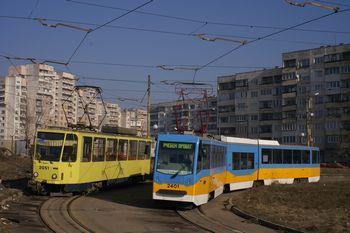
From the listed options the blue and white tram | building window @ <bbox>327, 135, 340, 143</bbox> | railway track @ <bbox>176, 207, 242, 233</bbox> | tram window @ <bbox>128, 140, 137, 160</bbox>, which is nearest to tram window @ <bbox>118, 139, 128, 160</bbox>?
tram window @ <bbox>128, 140, 137, 160</bbox>

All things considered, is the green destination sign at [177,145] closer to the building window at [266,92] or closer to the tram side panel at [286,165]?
the tram side panel at [286,165]

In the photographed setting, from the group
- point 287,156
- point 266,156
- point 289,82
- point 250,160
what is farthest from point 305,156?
point 289,82

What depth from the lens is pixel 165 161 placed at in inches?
775

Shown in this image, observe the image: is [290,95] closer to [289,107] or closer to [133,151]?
[289,107]

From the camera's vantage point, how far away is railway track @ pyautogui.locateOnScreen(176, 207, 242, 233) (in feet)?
50.4

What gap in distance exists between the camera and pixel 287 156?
35.0 meters

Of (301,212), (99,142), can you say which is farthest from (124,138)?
(301,212)

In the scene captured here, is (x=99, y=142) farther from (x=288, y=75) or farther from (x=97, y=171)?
(x=288, y=75)

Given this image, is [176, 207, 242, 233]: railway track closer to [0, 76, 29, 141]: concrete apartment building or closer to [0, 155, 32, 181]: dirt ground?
[0, 155, 32, 181]: dirt ground

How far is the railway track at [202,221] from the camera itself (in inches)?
605

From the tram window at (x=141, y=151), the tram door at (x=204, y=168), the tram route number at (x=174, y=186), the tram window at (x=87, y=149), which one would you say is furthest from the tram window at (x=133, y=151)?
the tram route number at (x=174, y=186)

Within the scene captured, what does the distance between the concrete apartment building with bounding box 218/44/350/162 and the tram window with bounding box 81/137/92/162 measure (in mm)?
59438

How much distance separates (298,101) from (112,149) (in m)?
73.7

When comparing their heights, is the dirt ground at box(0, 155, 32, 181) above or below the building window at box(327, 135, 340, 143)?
below
